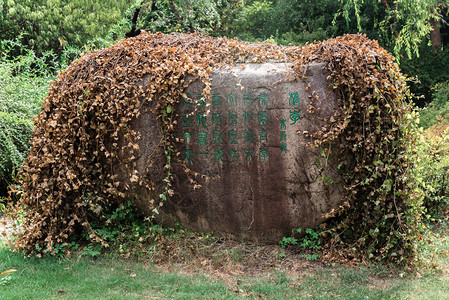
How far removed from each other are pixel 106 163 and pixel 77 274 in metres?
1.13

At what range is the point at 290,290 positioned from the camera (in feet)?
11.5

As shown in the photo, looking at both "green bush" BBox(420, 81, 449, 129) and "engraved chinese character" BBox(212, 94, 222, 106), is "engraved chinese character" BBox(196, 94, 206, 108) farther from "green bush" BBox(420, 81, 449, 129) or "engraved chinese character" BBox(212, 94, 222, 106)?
"green bush" BBox(420, 81, 449, 129)

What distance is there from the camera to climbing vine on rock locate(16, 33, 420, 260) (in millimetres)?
3740

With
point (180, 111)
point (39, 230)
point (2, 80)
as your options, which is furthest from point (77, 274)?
point (2, 80)

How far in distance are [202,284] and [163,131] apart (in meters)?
1.51

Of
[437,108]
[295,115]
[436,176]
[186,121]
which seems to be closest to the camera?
[295,115]

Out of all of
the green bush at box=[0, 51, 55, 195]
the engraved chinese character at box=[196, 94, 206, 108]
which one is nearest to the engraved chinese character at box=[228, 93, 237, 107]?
the engraved chinese character at box=[196, 94, 206, 108]

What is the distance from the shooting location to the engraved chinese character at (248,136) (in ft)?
13.3

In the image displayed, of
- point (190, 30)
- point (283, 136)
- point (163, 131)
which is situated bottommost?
point (283, 136)

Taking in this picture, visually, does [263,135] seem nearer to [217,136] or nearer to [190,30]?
[217,136]

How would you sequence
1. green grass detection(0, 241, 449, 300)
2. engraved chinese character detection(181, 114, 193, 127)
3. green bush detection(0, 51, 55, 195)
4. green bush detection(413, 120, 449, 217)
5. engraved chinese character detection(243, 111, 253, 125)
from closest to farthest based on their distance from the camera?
green grass detection(0, 241, 449, 300), engraved chinese character detection(243, 111, 253, 125), engraved chinese character detection(181, 114, 193, 127), green bush detection(413, 120, 449, 217), green bush detection(0, 51, 55, 195)

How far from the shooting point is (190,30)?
9.00m

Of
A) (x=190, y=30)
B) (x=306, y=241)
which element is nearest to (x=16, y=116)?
(x=306, y=241)

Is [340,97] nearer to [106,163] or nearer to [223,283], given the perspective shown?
[223,283]
